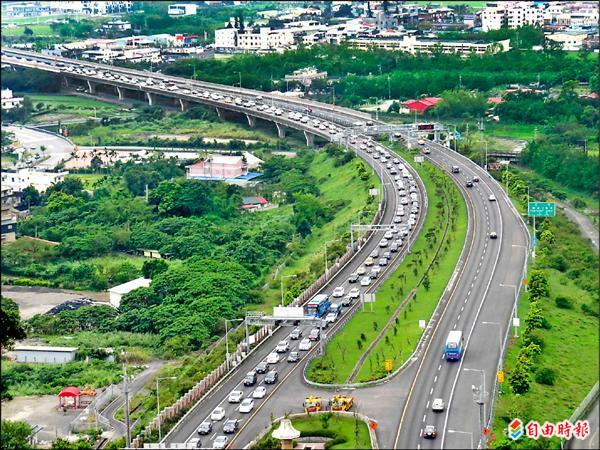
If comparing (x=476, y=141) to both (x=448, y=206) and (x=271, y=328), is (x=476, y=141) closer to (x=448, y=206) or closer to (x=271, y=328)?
(x=448, y=206)

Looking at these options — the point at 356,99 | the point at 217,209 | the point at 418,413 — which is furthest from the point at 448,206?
the point at 356,99

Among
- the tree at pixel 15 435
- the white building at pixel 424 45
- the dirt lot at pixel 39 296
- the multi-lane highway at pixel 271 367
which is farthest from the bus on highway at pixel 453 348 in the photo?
the white building at pixel 424 45

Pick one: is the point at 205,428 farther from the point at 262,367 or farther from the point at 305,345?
the point at 305,345

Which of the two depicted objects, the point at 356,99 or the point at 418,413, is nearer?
the point at 418,413

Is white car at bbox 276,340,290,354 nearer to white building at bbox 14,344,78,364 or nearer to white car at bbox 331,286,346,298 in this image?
white car at bbox 331,286,346,298

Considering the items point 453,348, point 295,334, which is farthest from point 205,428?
point 295,334

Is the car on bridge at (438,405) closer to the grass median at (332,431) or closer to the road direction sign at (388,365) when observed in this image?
the grass median at (332,431)
